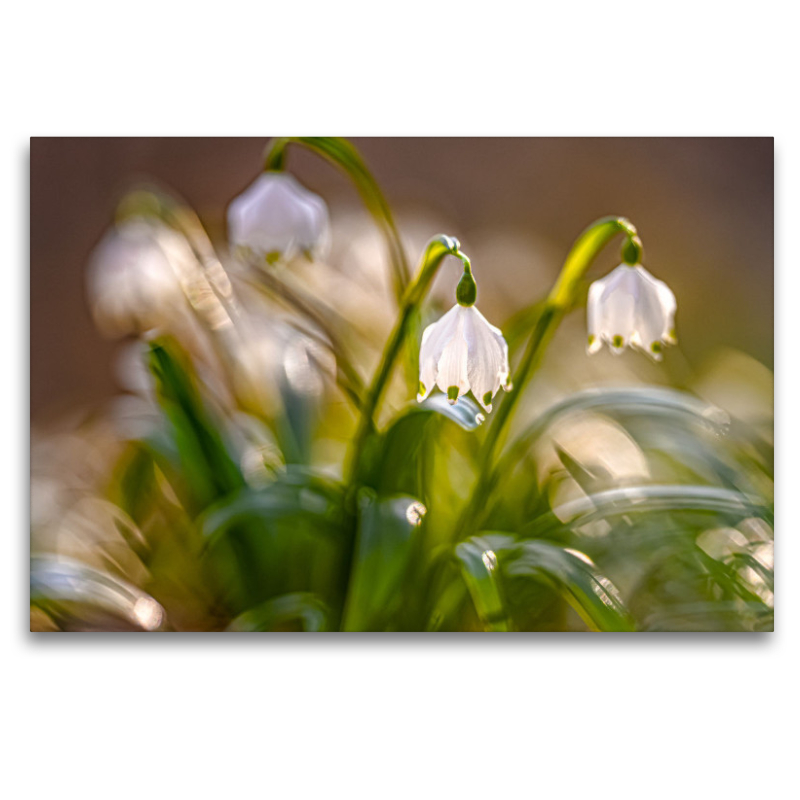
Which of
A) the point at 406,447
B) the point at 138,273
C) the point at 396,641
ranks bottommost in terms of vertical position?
the point at 396,641

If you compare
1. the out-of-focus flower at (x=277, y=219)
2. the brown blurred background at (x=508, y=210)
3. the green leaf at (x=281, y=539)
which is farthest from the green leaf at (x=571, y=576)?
the out-of-focus flower at (x=277, y=219)

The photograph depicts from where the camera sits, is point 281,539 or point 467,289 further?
point 281,539

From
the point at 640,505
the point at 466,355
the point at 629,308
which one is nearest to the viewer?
the point at 466,355

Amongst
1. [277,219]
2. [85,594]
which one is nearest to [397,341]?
[277,219]

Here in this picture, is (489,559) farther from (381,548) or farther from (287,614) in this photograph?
(287,614)

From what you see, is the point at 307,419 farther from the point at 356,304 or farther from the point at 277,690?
the point at 277,690

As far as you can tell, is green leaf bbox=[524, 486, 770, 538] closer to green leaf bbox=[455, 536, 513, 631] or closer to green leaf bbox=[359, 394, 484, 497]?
green leaf bbox=[455, 536, 513, 631]
